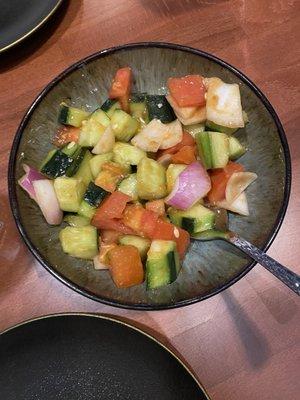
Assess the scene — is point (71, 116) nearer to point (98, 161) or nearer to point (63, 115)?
point (63, 115)

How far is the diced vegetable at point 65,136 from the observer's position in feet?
3.57

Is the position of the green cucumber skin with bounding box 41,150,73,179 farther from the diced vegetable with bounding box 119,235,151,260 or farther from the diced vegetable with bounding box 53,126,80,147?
the diced vegetable with bounding box 119,235,151,260

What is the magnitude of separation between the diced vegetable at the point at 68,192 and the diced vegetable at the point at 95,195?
2 cm

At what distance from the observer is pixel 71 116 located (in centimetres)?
108

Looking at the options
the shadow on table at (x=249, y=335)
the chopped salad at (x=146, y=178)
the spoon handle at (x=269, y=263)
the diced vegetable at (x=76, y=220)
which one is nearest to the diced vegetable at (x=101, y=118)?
the chopped salad at (x=146, y=178)

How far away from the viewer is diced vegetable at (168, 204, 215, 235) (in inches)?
38.7

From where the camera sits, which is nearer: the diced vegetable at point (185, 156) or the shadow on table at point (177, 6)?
the diced vegetable at point (185, 156)

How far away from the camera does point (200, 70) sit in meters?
1.09

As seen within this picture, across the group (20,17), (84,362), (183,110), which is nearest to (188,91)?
(183,110)

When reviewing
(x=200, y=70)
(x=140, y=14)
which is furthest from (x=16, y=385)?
(x=140, y=14)

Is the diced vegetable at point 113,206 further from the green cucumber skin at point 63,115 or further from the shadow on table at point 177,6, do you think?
the shadow on table at point 177,6

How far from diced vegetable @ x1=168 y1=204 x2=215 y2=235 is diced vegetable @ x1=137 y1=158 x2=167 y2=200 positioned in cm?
6

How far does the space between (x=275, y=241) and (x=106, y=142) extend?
454 millimetres

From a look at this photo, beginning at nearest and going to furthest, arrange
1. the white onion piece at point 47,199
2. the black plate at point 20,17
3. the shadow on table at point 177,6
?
the white onion piece at point 47,199 → the black plate at point 20,17 → the shadow on table at point 177,6
